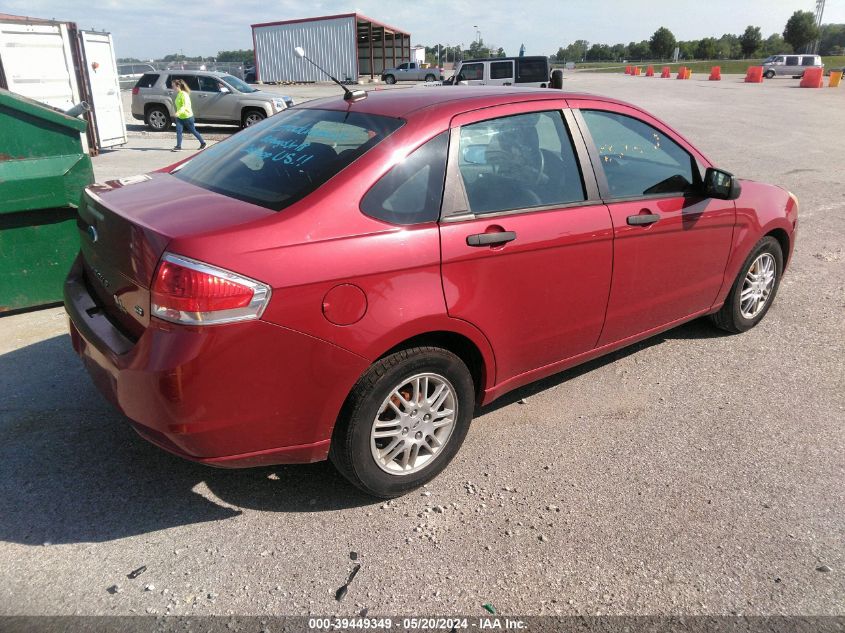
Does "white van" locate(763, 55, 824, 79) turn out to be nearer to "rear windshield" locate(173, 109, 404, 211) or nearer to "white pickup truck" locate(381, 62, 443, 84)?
"white pickup truck" locate(381, 62, 443, 84)

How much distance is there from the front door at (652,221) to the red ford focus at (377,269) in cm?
2

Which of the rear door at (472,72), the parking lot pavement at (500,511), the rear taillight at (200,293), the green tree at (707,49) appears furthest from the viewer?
the green tree at (707,49)

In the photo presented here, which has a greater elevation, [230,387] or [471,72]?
[471,72]

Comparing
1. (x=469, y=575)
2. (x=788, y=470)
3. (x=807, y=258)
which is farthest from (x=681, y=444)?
(x=807, y=258)

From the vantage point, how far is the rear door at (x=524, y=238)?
115 inches

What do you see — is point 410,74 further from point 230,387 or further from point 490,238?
point 230,387

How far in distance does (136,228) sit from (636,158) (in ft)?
9.41

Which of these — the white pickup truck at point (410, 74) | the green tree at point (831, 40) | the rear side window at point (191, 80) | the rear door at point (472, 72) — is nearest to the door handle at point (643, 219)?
the rear side window at point (191, 80)

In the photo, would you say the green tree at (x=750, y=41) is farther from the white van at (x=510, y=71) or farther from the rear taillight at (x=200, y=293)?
the rear taillight at (x=200, y=293)

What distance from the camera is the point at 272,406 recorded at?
252cm

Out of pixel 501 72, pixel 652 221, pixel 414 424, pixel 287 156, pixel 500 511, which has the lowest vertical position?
pixel 500 511

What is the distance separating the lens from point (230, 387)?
2.42 metres

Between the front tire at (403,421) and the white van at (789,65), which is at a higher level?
the white van at (789,65)

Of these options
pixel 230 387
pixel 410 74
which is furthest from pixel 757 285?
pixel 410 74
